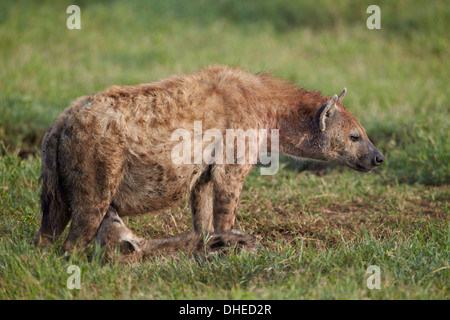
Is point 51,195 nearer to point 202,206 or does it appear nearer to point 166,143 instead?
point 166,143

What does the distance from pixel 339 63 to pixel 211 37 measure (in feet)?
7.32

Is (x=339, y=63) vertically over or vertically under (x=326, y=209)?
over

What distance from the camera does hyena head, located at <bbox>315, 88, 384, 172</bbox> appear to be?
192 inches

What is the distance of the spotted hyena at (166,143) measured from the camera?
410 cm

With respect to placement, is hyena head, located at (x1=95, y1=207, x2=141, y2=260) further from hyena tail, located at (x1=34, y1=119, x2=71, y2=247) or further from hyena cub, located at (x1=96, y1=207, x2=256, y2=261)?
hyena tail, located at (x1=34, y1=119, x2=71, y2=247)

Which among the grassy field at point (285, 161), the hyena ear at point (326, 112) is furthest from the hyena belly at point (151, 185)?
the hyena ear at point (326, 112)

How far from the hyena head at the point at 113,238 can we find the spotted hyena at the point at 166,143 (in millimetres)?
86

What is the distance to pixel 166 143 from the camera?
14.1 ft

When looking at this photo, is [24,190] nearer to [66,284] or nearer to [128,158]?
[128,158]

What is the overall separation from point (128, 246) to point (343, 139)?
74.1 inches

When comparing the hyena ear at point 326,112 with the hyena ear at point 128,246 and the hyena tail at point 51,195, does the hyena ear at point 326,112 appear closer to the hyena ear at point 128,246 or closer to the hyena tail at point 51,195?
the hyena ear at point 128,246

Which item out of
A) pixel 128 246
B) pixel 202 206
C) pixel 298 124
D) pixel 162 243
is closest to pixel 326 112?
pixel 298 124

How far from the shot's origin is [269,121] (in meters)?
4.77
